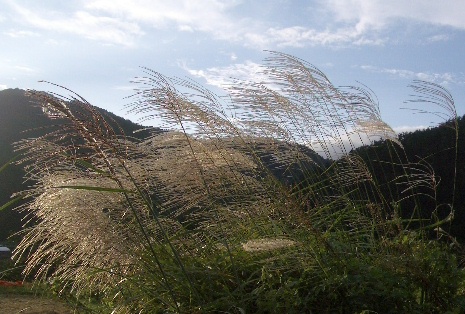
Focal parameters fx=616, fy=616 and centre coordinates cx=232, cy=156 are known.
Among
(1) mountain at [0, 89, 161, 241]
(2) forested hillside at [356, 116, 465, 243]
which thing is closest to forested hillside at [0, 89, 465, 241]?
(2) forested hillside at [356, 116, 465, 243]

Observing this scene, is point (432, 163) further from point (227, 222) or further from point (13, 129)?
point (13, 129)

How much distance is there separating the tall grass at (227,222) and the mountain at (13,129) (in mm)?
13597

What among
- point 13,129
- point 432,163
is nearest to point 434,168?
point 432,163

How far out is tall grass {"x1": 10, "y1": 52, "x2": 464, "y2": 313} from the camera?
2818 mm

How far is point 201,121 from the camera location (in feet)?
10.9

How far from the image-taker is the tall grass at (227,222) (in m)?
2.82

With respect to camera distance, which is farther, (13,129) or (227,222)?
(13,129)

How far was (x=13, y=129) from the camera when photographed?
22.7 m

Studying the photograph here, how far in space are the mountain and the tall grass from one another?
13.6 metres

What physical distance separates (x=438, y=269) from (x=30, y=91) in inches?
83.2

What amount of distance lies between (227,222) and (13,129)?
68.3ft

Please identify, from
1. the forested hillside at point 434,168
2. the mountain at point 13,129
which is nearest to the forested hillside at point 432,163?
the forested hillside at point 434,168

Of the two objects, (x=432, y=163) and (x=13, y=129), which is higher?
(x=13, y=129)

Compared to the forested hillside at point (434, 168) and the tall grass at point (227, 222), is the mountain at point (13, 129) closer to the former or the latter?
the forested hillside at point (434, 168)
